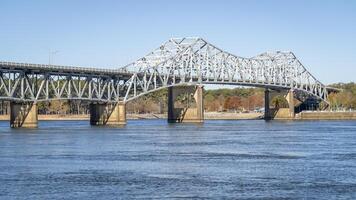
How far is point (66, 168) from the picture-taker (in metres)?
55.4

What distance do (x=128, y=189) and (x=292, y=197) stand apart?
9081 millimetres

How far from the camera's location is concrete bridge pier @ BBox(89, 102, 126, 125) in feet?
532

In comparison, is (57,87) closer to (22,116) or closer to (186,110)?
(22,116)

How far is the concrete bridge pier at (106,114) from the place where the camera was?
162125 millimetres

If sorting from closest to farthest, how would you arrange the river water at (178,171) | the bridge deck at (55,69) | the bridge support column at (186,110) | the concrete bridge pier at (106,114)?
1. the river water at (178,171)
2. the bridge deck at (55,69)
3. the concrete bridge pier at (106,114)
4. the bridge support column at (186,110)

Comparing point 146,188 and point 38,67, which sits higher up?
point 38,67

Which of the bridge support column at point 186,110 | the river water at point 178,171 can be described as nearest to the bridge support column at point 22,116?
the bridge support column at point 186,110

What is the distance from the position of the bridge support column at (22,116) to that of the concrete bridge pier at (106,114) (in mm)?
24670

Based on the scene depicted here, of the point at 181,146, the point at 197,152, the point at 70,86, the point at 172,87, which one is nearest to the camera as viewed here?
the point at 197,152

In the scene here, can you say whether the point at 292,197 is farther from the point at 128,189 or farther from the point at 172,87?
the point at 172,87

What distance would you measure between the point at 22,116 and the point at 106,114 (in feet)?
89.8

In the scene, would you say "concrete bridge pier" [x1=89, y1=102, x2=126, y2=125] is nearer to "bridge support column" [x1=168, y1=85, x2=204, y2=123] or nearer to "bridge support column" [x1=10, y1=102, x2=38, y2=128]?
"bridge support column" [x1=168, y1=85, x2=204, y2=123]

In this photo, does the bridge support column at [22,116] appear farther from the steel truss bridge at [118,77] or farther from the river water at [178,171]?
the river water at [178,171]

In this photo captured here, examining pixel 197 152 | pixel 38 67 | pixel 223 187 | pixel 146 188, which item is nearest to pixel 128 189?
pixel 146 188
